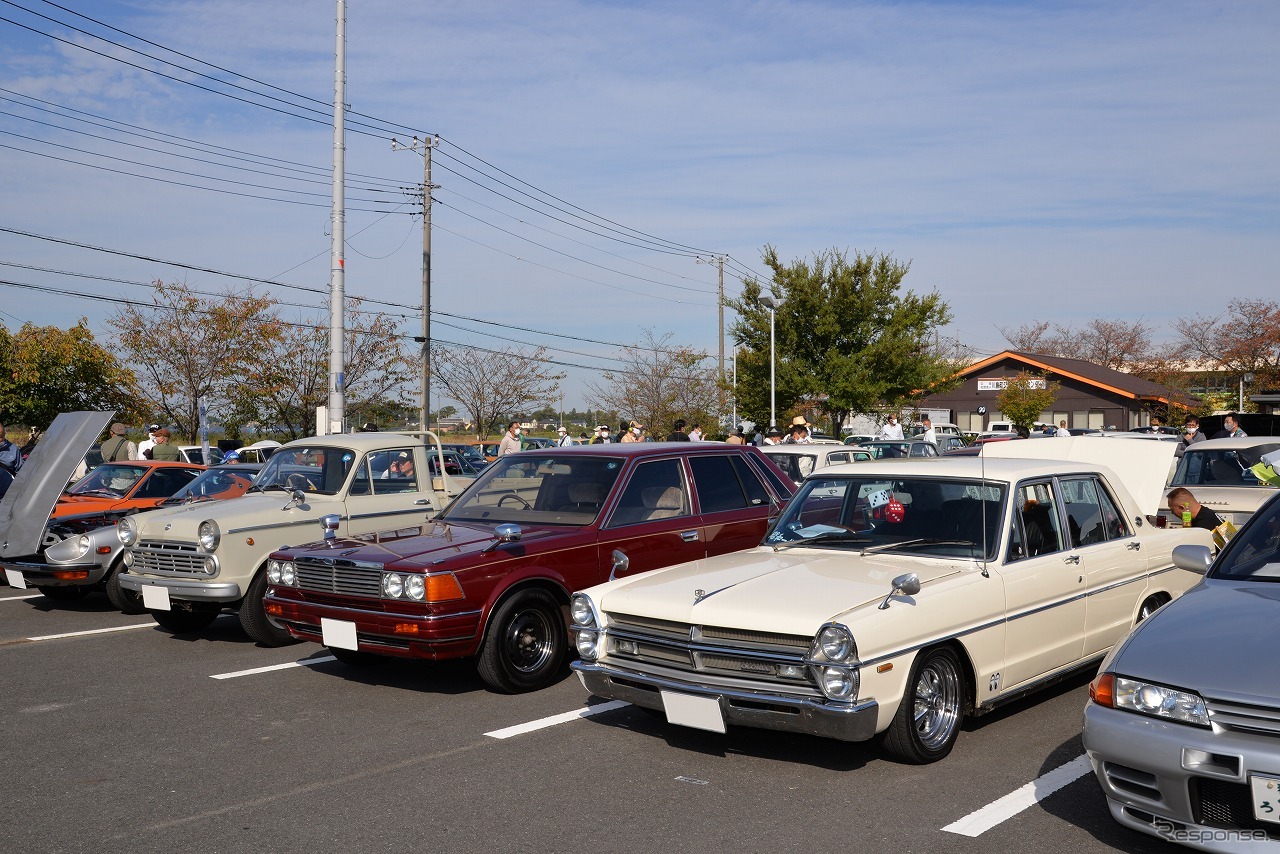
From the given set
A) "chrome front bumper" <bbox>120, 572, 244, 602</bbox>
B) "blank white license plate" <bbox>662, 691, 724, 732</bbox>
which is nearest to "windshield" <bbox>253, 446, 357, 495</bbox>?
"chrome front bumper" <bbox>120, 572, 244, 602</bbox>

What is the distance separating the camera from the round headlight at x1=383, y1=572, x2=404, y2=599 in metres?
6.93

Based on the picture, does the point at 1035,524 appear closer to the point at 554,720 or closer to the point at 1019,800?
the point at 1019,800

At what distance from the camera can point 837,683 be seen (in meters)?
4.99

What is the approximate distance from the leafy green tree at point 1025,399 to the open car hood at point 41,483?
42049 mm

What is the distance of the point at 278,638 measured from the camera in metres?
9.06

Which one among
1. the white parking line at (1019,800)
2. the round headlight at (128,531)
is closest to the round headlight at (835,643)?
the white parking line at (1019,800)

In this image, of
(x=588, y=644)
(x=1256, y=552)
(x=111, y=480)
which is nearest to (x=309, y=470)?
(x=111, y=480)

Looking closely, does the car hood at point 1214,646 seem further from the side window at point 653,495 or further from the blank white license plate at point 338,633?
the blank white license plate at point 338,633

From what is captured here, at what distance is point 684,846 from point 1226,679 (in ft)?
7.24

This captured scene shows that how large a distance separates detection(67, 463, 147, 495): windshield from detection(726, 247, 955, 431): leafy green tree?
81.3 ft

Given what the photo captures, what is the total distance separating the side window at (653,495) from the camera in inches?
317

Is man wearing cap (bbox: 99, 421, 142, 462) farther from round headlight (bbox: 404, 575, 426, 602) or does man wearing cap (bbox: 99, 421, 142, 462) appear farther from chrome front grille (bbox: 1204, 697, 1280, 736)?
chrome front grille (bbox: 1204, 697, 1280, 736)

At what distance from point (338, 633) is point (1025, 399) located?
4510cm

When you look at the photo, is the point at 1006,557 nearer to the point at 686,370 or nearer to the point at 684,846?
the point at 684,846
